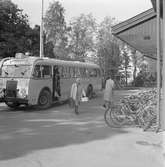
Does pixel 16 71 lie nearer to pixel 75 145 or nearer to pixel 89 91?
pixel 89 91

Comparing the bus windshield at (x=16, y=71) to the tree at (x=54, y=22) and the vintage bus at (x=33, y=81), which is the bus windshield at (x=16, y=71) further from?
the tree at (x=54, y=22)

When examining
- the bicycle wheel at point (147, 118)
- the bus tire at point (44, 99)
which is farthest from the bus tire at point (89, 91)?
the bicycle wheel at point (147, 118)

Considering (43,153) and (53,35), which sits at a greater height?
(53,35)

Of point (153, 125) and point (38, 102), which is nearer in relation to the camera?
point (153, 125)

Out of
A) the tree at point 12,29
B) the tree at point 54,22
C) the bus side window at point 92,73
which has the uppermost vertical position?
the tree at point 54,22

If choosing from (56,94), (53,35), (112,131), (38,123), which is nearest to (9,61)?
(56,94)

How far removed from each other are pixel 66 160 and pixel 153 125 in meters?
4.16

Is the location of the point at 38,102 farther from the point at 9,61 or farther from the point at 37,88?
the point at 9,61

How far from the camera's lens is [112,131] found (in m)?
9.19

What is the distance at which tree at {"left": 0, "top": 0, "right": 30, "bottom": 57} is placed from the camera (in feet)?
88.0

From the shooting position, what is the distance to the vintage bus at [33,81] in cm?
1382

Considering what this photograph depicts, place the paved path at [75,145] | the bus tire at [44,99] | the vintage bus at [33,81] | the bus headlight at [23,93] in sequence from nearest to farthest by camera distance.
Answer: the paved path at [75,145]
the bus headlight at [23,93]
the vintage bus at [33,81]
the bus tire at [44,99]

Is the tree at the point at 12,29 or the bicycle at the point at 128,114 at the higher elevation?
the tree at the point at 12,29

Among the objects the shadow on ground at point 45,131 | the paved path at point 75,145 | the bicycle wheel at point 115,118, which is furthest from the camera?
the bicycle wheel at point 115,118
